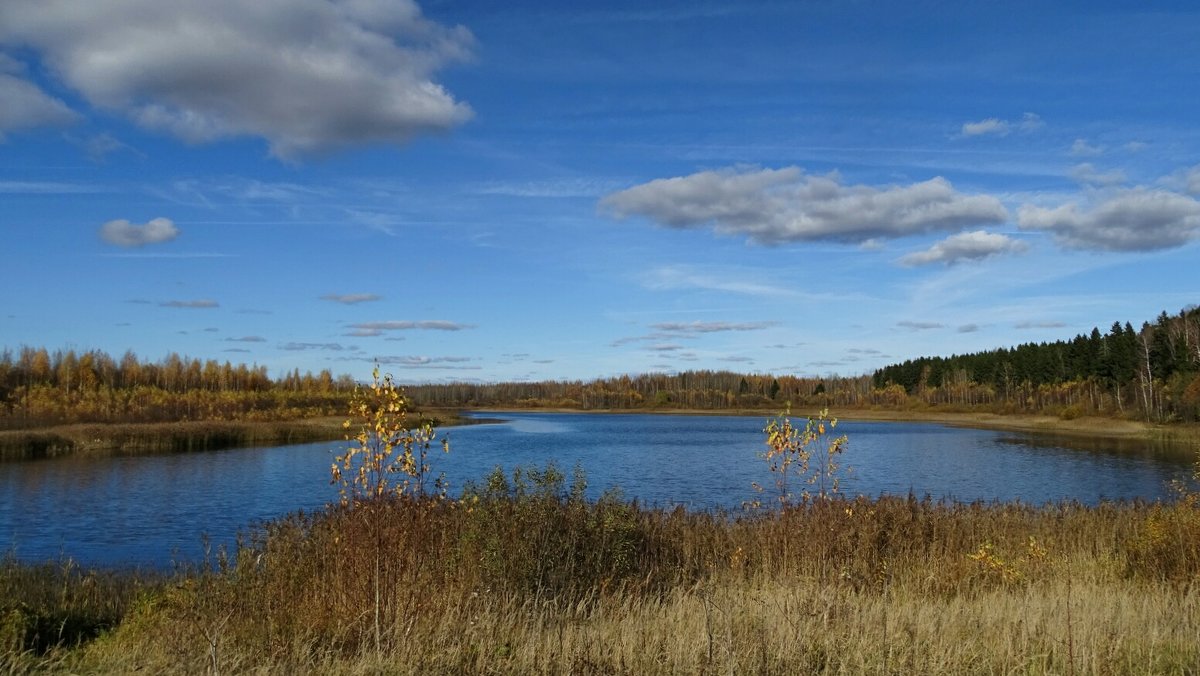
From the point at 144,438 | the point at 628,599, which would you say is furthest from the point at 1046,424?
the point at 628,599

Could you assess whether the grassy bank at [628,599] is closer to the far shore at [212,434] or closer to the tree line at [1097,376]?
the far shore at [212,434]

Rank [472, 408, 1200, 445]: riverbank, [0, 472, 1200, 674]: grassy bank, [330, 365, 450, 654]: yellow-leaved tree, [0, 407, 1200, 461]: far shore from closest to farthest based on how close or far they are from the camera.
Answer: [0, 472, 1200, 674]: grassy bank < [330, 365, 450, 654]: yellow-leaved tree < [0, 407, 1200, 461]: far shore < [472, 408, 1200, 445]: riverbank

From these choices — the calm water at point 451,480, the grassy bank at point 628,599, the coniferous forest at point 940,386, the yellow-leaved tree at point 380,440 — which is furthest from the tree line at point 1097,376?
the yellow-leaved tree at point 380,440

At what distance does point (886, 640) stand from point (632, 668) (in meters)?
2.24

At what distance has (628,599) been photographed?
9047 millimetres

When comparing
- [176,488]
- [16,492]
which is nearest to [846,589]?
[176,488]

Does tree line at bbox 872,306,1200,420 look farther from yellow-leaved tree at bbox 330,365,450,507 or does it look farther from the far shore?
yellow-leaved tree at bbox 330,365,450,507

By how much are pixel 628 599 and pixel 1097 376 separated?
105m

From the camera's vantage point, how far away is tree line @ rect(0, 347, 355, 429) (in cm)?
7475

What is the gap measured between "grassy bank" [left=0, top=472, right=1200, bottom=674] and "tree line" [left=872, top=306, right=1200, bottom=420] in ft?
239

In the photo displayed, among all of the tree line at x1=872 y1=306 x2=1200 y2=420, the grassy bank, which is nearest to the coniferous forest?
the tree line at x1=872 y1=306 x2=1200 y2=420

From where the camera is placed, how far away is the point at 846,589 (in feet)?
34.6

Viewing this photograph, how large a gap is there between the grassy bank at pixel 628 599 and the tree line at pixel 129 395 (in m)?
64.3

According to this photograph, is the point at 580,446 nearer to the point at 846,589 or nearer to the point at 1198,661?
the point at 846,589
